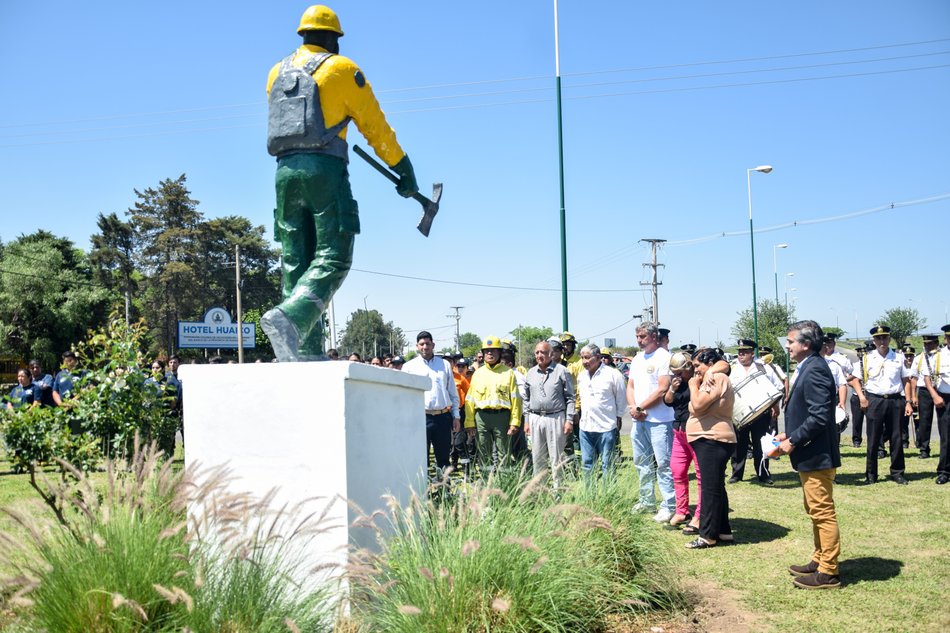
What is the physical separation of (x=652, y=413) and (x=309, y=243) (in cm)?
435

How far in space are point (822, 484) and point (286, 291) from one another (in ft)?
13.4

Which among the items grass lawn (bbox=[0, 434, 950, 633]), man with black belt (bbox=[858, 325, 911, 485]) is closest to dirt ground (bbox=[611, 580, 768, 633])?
grass lawn (bbox=[0, 434, 950, 633])

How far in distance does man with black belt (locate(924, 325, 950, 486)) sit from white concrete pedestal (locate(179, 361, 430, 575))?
8235 millimetres

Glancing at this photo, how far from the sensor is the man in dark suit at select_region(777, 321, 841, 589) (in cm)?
550

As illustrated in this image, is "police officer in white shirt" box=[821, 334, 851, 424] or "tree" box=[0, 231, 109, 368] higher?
"tree" box=[0, 231, 109, 368]

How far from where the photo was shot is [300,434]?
411 centimetres

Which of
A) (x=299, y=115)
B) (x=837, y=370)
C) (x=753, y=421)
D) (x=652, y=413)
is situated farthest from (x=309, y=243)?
(x=837, y=370)

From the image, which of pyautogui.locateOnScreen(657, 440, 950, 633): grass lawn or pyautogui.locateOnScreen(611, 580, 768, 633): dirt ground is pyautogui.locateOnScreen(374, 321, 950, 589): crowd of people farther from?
pyautogui.locateOnScreen(611, 580, 768, 633): dirt ground

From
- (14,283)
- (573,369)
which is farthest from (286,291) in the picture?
(14,283)

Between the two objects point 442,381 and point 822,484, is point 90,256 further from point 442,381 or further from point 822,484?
point 822,484

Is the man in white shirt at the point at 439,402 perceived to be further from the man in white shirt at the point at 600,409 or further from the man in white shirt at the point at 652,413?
the man in white shirt at the point at 652,413

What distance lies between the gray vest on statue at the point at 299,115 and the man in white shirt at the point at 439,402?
5044mm

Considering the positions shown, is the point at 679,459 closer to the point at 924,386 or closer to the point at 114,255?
the point at 924,386

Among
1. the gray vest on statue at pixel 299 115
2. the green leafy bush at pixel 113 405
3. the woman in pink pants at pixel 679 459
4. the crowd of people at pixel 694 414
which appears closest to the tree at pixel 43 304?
the crowd of people at pixel 694 414
